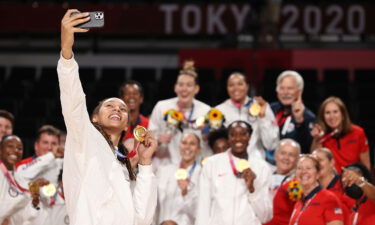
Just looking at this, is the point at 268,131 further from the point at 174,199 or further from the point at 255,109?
the point at 174,199

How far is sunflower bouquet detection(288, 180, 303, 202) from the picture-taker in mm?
7668

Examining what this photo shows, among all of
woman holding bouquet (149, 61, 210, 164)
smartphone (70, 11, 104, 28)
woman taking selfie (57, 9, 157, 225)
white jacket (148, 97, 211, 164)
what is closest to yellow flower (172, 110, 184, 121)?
woman holding bouquet (149, 61, 210, 164)

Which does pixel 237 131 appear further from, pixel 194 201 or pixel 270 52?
pixel 270 52

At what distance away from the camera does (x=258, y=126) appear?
870 cm

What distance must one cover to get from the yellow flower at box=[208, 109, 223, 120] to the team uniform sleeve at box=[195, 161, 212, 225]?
73cm

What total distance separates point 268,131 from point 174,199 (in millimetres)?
1257

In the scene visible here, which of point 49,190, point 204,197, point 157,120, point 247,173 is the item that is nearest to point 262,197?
point 247,173

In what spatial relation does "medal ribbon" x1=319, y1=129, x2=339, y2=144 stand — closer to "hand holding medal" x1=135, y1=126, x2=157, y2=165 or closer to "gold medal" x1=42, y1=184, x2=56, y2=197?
"gold medal" x1=42, y1=184, x2=56, y2=197

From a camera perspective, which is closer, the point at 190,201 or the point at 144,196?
the point at 144,196

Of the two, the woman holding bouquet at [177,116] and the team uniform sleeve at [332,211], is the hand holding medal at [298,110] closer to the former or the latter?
the woman holding bouquet at [177,116]

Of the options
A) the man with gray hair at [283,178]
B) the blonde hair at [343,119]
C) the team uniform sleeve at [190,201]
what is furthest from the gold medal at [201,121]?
the blonde hair at [343,119]

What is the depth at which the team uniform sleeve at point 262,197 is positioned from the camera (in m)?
7.59

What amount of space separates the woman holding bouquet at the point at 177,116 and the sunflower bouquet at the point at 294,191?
148cm

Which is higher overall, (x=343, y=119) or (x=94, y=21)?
(x=94, y=21)
